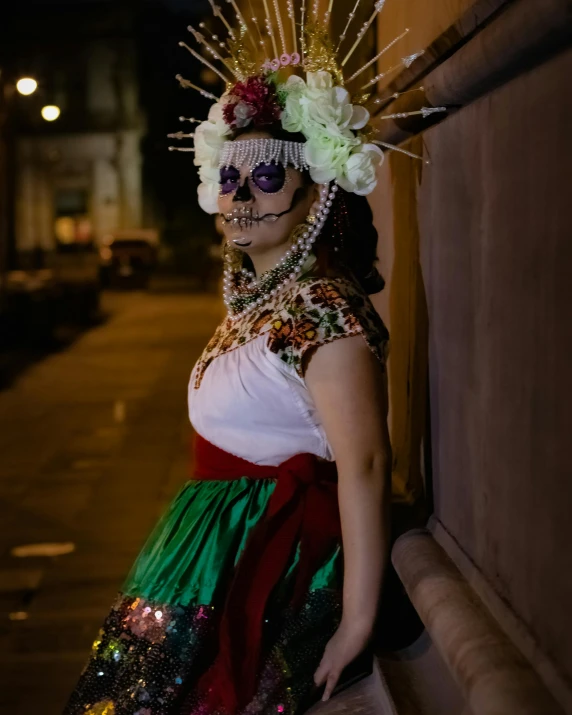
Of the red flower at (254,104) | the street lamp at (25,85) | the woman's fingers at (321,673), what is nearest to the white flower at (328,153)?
the red flower at (254,104)

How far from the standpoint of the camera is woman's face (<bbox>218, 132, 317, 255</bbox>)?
1949mm

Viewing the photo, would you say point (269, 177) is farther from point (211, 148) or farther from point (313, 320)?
point (313, 320)

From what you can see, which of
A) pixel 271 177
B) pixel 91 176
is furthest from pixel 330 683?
pixel 91 176

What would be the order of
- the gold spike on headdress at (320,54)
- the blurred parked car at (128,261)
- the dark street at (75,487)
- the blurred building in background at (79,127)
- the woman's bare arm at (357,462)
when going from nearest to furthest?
1. the woman's bare arm at (357,462)
2. the gold spike on headdress at (320,54)
3. the dark street at (75,487)
4. the blurred parked car at (128,261)
5. the blurred building in background at (79,127)

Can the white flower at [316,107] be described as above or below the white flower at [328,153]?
above

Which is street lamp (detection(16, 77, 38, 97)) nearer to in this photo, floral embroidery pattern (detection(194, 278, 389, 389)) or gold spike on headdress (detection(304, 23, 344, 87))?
gold spike on headdress (detection(304, 23, 344, 87))

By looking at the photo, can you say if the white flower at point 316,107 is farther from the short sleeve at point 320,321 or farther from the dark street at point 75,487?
the dark street at point 75,487

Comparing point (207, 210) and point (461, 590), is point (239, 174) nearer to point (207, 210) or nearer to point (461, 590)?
point (207, 210)

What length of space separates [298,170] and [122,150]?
1352 inches

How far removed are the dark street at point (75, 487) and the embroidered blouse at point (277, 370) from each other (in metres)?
1.79

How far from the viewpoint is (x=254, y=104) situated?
6.35 feet

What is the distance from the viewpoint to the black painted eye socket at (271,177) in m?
1.94

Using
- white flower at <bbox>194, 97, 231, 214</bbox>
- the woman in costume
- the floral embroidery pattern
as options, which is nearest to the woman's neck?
the woman in costume

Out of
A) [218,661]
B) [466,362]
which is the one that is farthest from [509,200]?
[218,661]
